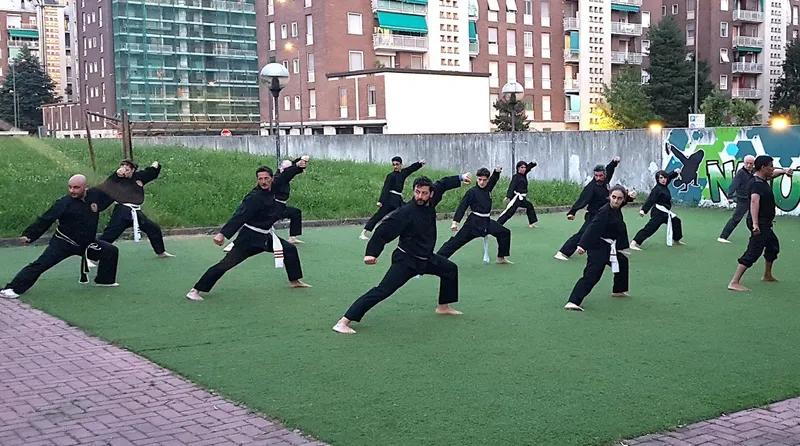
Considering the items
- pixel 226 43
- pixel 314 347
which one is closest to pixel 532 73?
pixel 226 43

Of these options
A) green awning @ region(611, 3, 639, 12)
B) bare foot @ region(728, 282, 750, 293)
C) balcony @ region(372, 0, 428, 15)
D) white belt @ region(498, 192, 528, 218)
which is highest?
green awning @ region(611, 3, 639, 12)

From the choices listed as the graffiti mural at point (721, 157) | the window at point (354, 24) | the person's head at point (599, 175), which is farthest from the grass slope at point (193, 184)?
the window at point (354, 24)

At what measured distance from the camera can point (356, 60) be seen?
58.9 metres

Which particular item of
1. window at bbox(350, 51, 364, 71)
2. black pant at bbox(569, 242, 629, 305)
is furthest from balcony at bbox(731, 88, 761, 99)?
black pant at bbox(569, 242, 629, 305)

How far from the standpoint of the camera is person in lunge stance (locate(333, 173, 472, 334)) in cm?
923

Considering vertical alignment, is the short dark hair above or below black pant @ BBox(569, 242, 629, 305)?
above

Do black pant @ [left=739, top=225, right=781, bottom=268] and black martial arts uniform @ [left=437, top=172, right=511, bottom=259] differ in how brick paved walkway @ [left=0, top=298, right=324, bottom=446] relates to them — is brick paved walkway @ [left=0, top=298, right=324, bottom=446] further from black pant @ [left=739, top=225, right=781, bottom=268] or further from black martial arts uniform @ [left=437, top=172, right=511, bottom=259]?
black pant @ [left=739, top=225, right=781, bottom=268]

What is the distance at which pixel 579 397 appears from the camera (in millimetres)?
6773

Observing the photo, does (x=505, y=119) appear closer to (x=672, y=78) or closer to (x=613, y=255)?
(x=672, y=78)

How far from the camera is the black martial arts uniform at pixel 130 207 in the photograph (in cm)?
1502

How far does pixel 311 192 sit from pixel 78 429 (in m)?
18.5

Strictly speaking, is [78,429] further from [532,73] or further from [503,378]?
[532,73]

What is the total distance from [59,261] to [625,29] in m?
61.8

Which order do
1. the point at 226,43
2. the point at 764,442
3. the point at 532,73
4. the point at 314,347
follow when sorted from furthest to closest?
the point at 226,43
the point at 532,73
the point at 314,347
the point at 764,442
